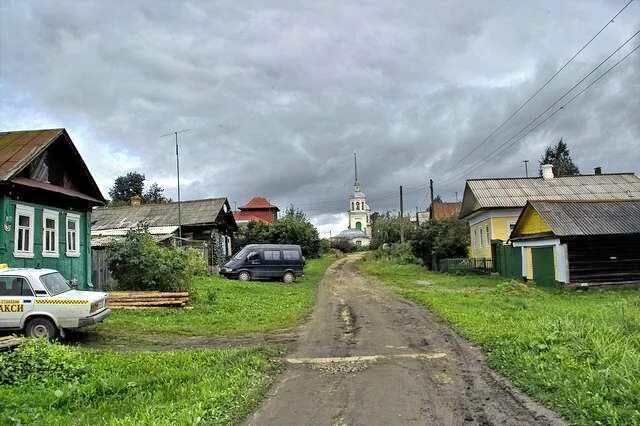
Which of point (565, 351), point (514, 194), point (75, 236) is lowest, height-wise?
point (565, 351)

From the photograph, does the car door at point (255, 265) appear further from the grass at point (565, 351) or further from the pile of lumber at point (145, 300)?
the grass at point (565, 351)

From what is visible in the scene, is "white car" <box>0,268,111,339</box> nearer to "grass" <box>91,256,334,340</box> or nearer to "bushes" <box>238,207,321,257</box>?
"grass" <box>91,256,334,340</box>

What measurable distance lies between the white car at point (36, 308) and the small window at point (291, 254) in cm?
→ 1932

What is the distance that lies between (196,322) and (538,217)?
58.2 ft

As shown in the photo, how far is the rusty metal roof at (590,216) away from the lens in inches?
969

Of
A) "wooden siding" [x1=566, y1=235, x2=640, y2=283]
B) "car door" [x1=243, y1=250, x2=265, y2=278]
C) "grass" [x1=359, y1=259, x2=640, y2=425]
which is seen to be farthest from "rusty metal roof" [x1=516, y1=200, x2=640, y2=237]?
"car door" [x1=243, y1=250, x2=265, y2=278]

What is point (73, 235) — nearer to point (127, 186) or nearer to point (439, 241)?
point (439, 241)

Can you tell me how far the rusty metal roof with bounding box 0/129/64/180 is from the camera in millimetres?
17281

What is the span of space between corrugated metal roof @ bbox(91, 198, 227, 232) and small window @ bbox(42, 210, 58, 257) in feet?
68.0

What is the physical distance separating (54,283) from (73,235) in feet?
28.5

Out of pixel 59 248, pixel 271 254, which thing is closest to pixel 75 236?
pixel 59 248

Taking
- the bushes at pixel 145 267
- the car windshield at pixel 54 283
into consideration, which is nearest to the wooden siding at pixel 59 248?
the bushes at pixel 145 267

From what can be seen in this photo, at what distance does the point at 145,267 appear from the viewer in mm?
20141

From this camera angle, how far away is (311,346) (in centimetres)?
1202
